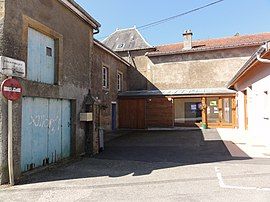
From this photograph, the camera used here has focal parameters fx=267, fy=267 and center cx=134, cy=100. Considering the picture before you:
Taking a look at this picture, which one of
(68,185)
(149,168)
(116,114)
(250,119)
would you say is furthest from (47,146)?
(116,114)

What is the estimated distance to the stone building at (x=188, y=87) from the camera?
19969 mm

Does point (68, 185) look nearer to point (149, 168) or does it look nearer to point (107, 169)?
point (107, 169)

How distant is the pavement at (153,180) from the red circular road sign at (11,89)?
6.45 ft

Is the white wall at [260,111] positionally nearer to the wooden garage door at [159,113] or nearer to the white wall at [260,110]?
the white wall at [260,110]

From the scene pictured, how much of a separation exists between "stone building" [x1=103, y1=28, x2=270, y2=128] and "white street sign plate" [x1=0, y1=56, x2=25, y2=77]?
14.2 m

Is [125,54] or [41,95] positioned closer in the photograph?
[41,95]

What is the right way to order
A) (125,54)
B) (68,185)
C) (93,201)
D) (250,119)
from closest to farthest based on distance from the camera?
(93,201) → (68,185) → (250,119) → (125,54)

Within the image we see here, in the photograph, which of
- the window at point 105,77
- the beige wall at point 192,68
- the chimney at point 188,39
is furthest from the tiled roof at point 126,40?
the window at point 105,77

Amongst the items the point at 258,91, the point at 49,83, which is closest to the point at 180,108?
the point at 258,91

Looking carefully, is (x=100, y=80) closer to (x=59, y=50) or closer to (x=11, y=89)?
(x=59, y=50)

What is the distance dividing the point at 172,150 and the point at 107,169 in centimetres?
409

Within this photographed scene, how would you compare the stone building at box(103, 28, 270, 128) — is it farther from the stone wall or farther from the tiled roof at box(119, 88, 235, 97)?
the stone wall

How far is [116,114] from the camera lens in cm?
2023

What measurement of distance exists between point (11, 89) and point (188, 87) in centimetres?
1737
